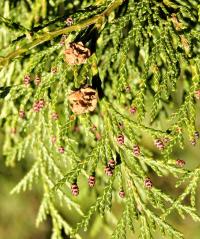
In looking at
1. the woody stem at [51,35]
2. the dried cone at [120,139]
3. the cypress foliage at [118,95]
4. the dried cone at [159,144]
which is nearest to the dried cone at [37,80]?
the cypress foliage at [118,95]

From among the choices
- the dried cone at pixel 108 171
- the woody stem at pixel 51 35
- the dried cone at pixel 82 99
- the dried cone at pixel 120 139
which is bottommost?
the dried cone at pixel 108 171

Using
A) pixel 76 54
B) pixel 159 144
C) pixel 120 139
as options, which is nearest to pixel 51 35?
pixel 76 54

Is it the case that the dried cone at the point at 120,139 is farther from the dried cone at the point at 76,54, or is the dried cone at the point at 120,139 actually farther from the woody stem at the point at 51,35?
the woody stem at the point at 51,35

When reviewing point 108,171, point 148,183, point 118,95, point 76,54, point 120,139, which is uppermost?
point 76,54

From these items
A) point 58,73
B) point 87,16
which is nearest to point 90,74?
point 58,73

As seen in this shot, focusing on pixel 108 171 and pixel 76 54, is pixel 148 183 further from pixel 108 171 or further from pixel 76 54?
pixel 76 54

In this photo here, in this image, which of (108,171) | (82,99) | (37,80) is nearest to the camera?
(82,99)
